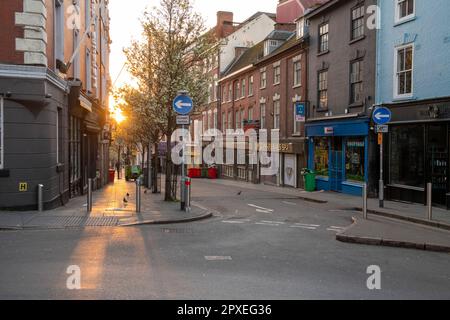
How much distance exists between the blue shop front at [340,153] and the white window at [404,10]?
4.38 metres

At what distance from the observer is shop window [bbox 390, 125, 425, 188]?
18.8m

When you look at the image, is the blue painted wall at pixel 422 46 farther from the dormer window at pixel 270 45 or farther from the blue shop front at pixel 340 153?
the dormer window at pixel 270 45

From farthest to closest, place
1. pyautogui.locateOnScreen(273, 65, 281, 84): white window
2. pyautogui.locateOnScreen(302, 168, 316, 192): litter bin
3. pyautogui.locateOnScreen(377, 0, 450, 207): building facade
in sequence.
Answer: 1. pyautogui.locateOnScreen(273, 65, 281, 84): white window
2. pyautogui.locateOnScreen(302, 168, 316, 192): litter bin
3. pyautogui.locateOnScreen(377, 0, 450, 207): building facade

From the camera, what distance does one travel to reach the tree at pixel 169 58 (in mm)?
18781

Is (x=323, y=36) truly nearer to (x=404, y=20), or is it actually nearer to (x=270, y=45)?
(x=404, y=20)

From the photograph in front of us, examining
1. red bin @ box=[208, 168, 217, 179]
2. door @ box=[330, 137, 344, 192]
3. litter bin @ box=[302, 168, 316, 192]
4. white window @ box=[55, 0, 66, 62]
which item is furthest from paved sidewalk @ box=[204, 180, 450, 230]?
red bin @ box=[208, 168, 217, 179]

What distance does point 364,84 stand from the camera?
2284cm

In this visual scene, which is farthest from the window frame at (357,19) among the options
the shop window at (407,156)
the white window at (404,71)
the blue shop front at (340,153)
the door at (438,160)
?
the door at (438,160)

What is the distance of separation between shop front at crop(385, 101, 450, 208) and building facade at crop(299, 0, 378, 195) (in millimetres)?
1748

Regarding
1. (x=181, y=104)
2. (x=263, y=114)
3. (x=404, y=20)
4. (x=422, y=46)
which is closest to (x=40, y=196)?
(x=181, y=104)

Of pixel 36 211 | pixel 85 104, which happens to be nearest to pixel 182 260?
pixel 36 211

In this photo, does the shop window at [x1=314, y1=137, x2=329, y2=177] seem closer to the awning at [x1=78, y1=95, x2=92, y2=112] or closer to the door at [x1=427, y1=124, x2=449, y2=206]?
the door at [x1=427, y1=124, x2=449, y2=206]

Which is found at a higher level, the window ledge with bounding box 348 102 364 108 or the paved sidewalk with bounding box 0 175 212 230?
the window ledge with bounding box 348 102 364 108
